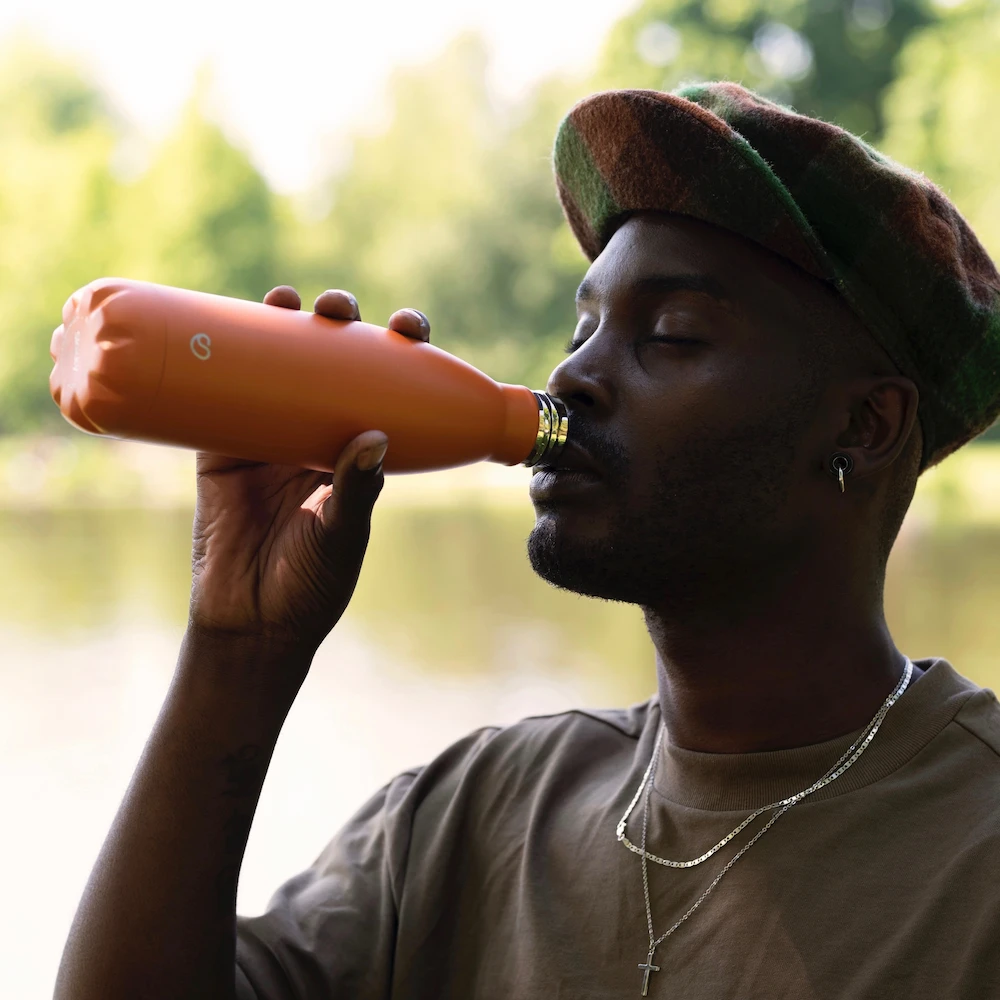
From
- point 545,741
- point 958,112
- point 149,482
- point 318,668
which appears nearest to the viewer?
point 545,741

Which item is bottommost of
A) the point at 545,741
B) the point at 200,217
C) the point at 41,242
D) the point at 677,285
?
the point at 545,741

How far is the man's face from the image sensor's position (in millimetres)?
1184

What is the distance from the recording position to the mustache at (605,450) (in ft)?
3.90

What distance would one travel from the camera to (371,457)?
100 cm

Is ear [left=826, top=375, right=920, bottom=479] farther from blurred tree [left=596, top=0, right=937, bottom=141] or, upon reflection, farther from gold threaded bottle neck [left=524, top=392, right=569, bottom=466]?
blurred tree [left=596, top=0, right=937, bottom=141]

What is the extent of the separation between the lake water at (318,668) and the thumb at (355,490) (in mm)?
1340

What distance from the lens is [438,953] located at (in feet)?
4.29

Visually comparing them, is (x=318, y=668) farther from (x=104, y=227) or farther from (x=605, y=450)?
(x=104, y=227)

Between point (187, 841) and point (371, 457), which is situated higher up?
point (371, 457)

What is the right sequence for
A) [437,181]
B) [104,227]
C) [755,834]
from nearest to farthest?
[755,834] < [104,227] < [437,181]

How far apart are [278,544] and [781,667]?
1.62ft

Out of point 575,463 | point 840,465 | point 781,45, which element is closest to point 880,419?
point 840,465

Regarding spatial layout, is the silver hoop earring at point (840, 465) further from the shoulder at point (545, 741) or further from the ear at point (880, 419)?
the shoulder at point (545, 741)

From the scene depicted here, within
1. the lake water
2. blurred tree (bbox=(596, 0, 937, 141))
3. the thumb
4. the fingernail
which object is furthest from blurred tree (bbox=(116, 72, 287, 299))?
the fingernail
